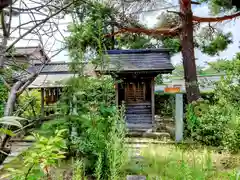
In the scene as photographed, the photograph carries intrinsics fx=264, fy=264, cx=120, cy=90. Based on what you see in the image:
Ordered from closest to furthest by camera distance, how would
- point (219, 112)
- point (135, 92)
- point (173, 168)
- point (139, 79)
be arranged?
point (173, 168)
point (219, 112)
point (139, 79)
point (135, 92)

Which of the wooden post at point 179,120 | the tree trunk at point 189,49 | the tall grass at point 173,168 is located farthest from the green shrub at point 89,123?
the tree trunk at point 189,49

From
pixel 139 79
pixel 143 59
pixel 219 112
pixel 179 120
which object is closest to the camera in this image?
pixel 219 112

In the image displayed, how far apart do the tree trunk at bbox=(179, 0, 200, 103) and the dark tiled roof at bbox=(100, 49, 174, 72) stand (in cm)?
72

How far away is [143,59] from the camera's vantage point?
371 inches

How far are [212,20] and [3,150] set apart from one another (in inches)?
415

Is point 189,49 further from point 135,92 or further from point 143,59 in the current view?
point 135,92

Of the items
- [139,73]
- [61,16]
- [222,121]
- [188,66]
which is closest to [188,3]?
[188,66]

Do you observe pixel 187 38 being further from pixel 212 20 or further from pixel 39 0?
pixel 39 0

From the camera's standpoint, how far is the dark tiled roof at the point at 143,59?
28.5 ft

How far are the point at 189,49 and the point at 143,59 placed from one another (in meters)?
1.65

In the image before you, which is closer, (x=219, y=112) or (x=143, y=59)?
(x=219, y=112)

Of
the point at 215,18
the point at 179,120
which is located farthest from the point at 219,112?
the point at 215,18

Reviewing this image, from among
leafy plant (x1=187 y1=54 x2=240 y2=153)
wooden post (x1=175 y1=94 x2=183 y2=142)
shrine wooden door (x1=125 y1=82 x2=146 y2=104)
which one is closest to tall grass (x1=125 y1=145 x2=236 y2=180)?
leafy plant (x1=187 y1=54 x2=240 y2=153)

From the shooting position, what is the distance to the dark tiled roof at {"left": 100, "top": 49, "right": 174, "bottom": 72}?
8.67 metres
